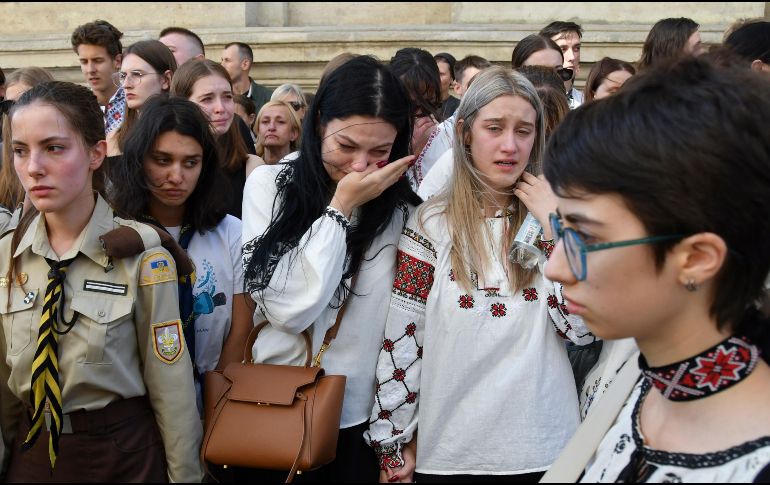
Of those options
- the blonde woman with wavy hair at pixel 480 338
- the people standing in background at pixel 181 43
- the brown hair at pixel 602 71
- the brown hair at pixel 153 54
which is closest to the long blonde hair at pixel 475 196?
the blonde woman with wavy hair at pixel 480 338

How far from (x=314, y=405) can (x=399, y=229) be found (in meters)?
0.68

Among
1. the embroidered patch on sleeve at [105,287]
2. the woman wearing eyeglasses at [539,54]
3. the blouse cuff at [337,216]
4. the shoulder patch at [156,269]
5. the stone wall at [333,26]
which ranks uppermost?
the stone wall at [333,26]

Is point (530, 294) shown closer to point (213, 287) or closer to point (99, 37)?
point (213, 287)

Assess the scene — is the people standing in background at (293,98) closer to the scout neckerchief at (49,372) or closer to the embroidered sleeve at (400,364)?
the embroidered sleeve at (400,364)

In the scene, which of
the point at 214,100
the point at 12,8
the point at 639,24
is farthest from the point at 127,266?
the point at 12,8

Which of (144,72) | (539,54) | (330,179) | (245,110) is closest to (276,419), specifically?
(330,179)

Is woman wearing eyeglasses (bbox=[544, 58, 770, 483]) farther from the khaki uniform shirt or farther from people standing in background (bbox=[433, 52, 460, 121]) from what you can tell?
people standing in background (bbox=[433, 52, 460, 121])

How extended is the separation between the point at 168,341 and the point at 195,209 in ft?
2.65

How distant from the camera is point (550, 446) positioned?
8.09 feet

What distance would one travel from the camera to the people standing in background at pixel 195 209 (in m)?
3.00

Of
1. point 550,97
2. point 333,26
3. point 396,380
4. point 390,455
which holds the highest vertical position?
point 333,26

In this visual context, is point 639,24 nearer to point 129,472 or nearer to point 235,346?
point 235,346

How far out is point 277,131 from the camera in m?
5.39

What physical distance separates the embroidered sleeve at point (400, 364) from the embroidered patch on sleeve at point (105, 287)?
851mm
